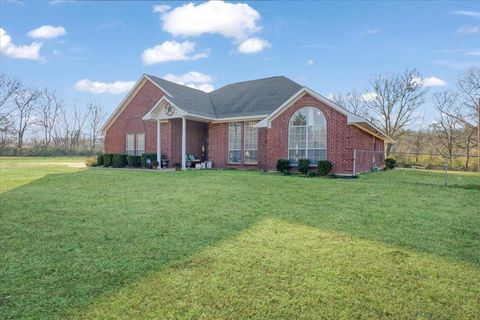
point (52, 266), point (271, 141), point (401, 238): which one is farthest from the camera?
point (271, 141)

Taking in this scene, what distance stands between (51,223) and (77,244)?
5.01 ft

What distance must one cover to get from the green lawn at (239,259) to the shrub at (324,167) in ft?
20.4

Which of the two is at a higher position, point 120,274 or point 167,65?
point 167,65

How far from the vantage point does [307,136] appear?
14.6 metres

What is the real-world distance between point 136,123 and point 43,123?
109 ft

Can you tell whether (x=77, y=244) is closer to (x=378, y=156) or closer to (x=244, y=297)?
(x=244, y=297)

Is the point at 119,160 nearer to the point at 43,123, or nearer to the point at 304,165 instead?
the point at 304,165

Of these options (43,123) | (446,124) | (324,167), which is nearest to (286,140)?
(324,167)

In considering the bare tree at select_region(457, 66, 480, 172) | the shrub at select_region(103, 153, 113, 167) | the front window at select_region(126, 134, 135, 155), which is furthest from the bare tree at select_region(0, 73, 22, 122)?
the bare tree at select_region(457, 66, 480, 172)

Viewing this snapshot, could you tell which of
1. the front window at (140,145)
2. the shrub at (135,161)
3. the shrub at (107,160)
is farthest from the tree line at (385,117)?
the shrub at (135,161)

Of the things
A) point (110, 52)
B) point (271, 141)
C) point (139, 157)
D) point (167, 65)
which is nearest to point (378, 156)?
point (271, 141)

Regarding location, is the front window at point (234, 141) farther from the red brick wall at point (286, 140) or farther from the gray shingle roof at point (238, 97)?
the gray shingle roof at point (238, 97)

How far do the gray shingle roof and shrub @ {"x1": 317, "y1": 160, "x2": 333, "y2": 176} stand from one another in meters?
4.68

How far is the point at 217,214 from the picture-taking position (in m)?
6.06
